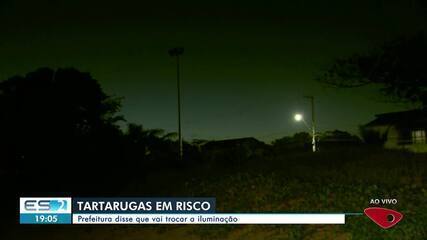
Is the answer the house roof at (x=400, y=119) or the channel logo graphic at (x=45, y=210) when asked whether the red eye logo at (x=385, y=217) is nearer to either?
the channel logo graphic at (x=45, y=210)

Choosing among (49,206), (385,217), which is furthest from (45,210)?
(385,217)

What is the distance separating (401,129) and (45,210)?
31.9 metres

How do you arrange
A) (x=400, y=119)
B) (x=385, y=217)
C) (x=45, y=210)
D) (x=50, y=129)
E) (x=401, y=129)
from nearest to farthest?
(x=385, y=217)
(x=45, y=210)
(x=50, y=129)
(x=401, y=129)
(x=400, y=119)

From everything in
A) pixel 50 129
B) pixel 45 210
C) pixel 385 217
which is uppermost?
pixel 50 129

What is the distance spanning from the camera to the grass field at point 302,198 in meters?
9.17

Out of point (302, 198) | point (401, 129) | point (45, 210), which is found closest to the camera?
point (45, 210)

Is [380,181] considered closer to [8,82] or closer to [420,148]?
[420,148]

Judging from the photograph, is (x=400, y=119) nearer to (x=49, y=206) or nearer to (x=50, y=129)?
(x=50, y=129)

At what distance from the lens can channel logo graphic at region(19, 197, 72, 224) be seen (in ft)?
36.8

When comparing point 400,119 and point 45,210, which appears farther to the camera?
point 400,119

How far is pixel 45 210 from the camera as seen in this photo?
37.4 ft

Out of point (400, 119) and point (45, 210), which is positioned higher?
point (400, 119)

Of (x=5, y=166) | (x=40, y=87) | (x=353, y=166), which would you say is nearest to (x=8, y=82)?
(x=40, y=87)

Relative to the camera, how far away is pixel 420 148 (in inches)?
1251
